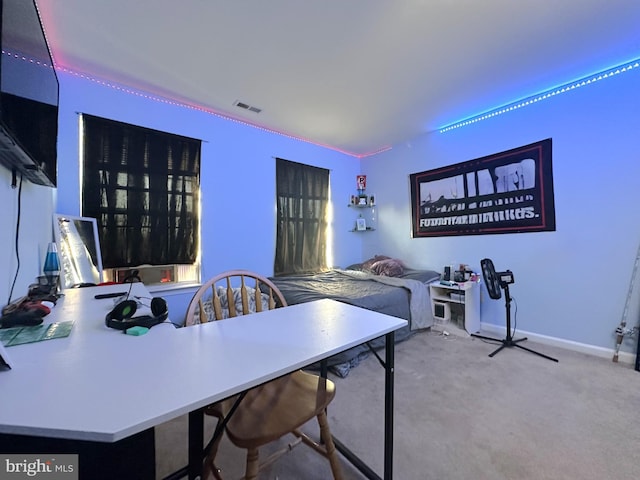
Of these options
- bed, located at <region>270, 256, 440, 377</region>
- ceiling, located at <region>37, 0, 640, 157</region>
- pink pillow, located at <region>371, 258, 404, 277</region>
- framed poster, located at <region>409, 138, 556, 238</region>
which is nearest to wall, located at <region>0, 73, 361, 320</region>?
ceiling, located at <region>37, 0, 640, 157</region>

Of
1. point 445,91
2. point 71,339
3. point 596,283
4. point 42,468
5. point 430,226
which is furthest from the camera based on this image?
point 430,226

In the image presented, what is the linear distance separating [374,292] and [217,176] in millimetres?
2259

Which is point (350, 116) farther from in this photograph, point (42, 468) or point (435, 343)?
point (42, 468)

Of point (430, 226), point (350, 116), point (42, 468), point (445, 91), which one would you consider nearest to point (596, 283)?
point (430, 226)

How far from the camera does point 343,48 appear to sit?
2027 mm

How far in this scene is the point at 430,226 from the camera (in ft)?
11.8

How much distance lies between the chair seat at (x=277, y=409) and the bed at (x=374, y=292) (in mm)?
1010

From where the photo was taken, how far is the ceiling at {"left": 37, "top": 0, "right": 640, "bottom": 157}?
5.58 ft

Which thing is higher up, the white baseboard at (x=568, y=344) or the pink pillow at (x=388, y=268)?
the pink pillow at (x=388, y=268)

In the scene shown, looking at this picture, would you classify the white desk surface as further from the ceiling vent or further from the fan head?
the ceiling vent

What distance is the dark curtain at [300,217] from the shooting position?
3.71 m

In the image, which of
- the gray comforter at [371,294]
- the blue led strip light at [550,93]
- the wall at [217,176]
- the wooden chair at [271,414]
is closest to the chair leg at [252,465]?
the wooden chair at [271,414]

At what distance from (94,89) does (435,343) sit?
410 cm

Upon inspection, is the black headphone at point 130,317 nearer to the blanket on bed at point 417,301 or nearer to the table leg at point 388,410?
the table leg at point 388,410
